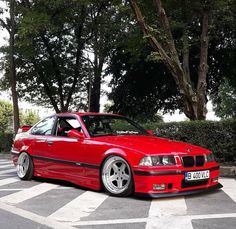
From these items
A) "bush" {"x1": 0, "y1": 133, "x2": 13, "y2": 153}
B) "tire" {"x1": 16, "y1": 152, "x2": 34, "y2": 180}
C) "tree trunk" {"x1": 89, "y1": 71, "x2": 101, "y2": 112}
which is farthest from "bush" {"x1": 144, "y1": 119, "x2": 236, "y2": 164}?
"tree trunk" {"x1": 89, "y1": 71, "x2": 101, "y2": 112}

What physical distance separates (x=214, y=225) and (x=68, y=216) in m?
1.83

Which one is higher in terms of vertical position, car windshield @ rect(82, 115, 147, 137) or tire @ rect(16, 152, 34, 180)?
car windshield @ rect(82, 115, 147, 137)

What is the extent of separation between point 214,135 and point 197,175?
4.82 m

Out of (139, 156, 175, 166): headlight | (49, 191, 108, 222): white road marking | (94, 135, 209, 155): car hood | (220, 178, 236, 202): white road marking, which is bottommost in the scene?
(49, 191, 108, 222): white road marking

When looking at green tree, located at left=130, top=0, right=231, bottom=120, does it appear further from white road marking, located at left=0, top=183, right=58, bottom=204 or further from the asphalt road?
white road marking, located at left=0, top=183, right=58, bottom=204

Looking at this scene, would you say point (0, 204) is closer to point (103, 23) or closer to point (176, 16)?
point (176, 16)

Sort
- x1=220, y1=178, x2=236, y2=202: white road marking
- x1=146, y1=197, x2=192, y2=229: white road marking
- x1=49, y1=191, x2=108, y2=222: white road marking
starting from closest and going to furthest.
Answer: x1=146, y1=197, x2=192, y2=229: white road marking, x1=49, y1=191, x2=108, y2=222: white road marking, x1=220, y1=178, x2=236, y2=202: white road marking

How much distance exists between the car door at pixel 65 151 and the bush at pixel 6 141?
14592mm

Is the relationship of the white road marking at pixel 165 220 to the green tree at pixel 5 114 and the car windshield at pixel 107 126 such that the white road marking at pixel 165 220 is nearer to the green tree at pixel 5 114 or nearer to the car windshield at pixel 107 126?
the car windshield at pixel 107 126

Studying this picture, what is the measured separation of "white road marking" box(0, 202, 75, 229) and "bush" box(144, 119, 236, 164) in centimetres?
576

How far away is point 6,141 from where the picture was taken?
23.0 meters

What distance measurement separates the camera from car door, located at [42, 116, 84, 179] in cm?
782

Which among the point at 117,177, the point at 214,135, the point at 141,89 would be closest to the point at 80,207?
the point at 117,177

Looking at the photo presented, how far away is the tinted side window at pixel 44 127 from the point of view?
29.4 ft
